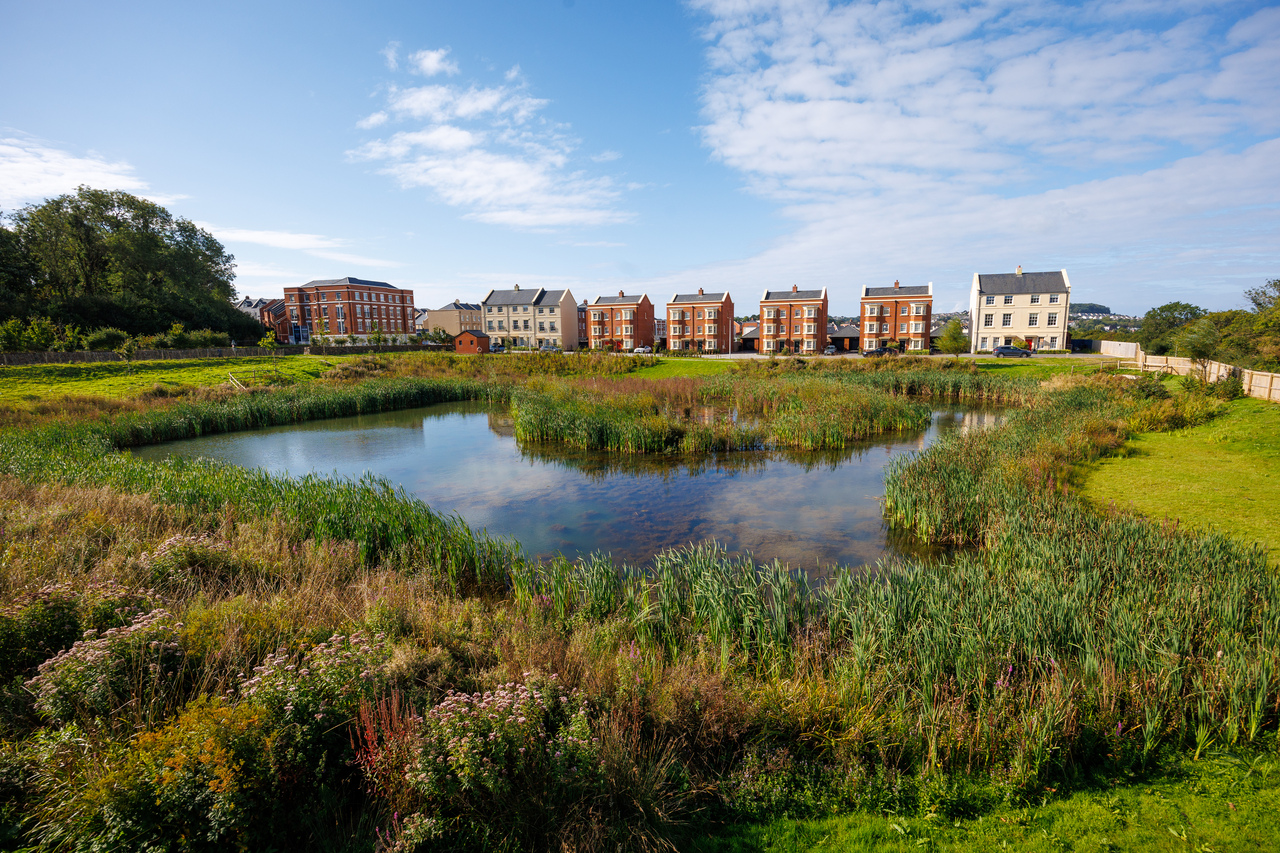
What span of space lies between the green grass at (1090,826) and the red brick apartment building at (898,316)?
62.3 metres

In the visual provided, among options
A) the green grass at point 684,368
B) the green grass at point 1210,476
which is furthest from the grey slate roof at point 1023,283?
the green grass at point 1210,476

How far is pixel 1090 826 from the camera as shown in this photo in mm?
3670

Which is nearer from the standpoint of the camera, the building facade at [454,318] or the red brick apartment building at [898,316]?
the red brick apartment building at [898,316]

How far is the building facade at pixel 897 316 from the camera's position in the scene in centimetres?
6150

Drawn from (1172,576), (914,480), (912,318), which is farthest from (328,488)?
(912,318)

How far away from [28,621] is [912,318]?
68.6m

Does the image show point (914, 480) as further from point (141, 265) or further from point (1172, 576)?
point (141, 265)

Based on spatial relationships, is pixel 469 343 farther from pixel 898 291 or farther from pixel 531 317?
pixel 898 291

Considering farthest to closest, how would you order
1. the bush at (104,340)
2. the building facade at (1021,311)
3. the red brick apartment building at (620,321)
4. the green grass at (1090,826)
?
the red brick apartment building at (620,321) < the building facade at (1021,311) < the bush at (104,340) < the green grass at (1090,826)

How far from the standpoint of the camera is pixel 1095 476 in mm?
12500

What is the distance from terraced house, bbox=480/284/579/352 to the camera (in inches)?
3103

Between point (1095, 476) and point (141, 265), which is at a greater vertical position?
point (141, 265)

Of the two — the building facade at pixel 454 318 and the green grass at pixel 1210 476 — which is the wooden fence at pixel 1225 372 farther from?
the building facade at pixel 454 318

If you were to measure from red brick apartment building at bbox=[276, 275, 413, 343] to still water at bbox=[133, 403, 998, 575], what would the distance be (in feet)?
220
